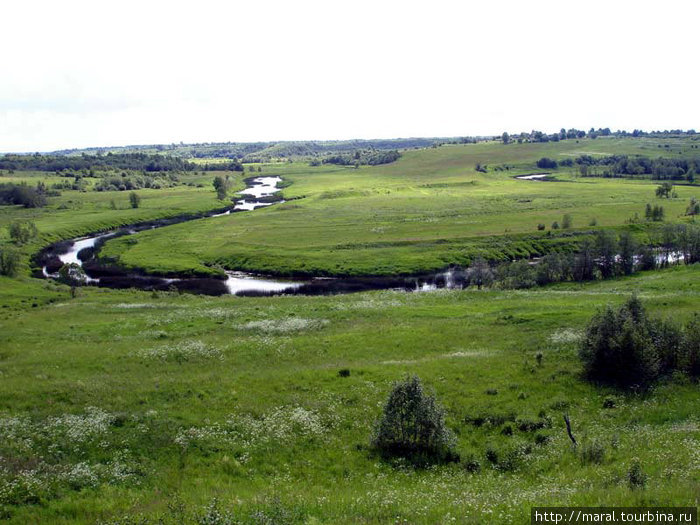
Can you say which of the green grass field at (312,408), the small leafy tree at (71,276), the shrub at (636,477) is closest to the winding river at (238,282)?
the small leafy tree at (71,276)

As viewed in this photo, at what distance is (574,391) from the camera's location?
85.1ft

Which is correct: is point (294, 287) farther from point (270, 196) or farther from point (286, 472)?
point (270, 196)

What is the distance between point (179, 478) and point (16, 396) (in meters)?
13.7

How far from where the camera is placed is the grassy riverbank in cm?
1552

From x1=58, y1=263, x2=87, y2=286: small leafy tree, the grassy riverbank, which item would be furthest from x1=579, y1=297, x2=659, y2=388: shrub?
x1=58, y1=263, x2=87, y2=286: small leafy tree

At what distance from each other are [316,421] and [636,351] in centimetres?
1758

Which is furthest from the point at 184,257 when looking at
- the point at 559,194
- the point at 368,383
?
the point at 559,194

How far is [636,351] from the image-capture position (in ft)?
85.6

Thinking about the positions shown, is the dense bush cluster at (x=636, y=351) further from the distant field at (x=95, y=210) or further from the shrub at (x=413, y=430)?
the distant field at (x=95, y=210)

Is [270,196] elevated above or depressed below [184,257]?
above

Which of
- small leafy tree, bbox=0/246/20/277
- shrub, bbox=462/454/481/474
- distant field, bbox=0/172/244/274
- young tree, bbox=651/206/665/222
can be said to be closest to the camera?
shrub, bbox=462/454/481/474

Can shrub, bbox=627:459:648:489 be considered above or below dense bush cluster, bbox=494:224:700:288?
above

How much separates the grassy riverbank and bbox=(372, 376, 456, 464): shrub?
2.76 ft

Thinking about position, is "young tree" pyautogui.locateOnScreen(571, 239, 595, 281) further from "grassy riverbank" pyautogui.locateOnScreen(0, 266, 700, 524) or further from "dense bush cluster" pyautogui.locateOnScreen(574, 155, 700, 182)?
"dense bush cluster" pyautogui.locateOnScreen(574, 155, 700, 182)
